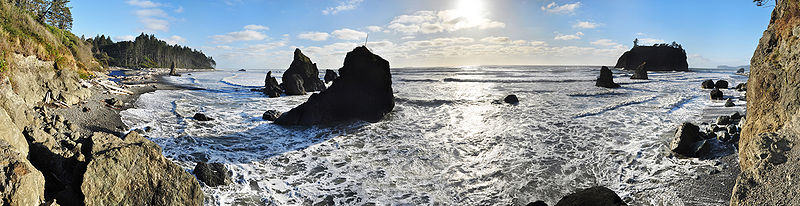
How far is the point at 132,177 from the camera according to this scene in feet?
17.4

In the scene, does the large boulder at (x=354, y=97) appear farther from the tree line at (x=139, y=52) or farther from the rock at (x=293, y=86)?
the tree line at (x=139, y=52)

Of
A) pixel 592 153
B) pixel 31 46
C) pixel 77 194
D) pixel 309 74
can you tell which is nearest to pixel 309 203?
pixel 77 194

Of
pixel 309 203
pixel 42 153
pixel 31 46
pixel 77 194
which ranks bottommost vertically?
pixel 309 203

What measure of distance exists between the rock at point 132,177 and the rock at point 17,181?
22.3 inches

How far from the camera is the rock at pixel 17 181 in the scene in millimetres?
3861

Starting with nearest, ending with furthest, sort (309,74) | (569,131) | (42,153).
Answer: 1. (42,153)
2. (569,131)
3. (309,74)

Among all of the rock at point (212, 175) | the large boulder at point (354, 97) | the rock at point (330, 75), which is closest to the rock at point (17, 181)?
the rock at point (212, 175)

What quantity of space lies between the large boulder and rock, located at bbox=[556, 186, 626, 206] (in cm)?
1019

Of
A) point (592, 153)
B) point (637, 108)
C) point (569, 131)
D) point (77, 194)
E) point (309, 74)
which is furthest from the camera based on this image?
point (309, 74)

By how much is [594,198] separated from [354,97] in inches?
457

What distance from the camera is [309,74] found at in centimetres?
3014

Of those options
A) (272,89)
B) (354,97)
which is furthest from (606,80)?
(272,89)

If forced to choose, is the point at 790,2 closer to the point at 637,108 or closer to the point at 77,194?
the point at 637,108

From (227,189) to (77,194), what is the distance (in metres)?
2.32
